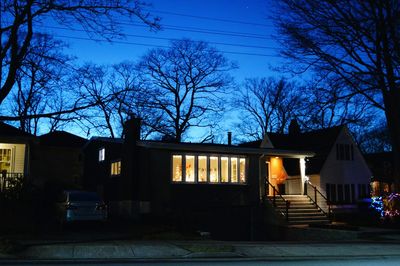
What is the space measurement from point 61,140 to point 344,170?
27658 mm

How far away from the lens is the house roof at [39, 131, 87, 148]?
47531mm

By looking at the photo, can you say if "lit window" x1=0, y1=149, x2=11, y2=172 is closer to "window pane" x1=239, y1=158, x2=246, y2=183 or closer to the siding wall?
the siding wall

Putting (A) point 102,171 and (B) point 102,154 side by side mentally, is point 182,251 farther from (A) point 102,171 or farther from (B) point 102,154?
(B) point 102,154

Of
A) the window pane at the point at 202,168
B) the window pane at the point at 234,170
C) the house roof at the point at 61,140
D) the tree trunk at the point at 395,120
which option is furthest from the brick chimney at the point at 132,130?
the house roof at the point at 61,140

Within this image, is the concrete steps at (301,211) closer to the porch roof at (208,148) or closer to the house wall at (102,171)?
the porch roof at (208,148)

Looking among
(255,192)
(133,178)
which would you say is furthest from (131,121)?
(255,192)

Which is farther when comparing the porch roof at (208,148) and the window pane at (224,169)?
the window pane at (224,169)

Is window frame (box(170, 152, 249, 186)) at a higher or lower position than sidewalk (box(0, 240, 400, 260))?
higher

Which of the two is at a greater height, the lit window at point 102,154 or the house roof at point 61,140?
the house roof at point 61,140

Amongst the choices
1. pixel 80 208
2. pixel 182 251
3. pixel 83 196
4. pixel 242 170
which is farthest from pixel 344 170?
pixel 182 251

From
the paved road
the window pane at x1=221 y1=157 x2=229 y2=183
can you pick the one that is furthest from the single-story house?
the paved road

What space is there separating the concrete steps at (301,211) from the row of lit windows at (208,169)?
2.82 m

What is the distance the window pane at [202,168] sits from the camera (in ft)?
91.2

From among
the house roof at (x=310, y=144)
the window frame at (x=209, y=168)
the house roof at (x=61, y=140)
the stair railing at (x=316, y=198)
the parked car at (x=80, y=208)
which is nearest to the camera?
the parked car at (x=80, y=208)
